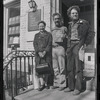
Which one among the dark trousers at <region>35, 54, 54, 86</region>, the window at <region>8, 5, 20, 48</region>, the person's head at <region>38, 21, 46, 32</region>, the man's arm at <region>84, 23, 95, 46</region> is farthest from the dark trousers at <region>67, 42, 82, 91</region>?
the window at <region>8, 5, 20, 48</region>

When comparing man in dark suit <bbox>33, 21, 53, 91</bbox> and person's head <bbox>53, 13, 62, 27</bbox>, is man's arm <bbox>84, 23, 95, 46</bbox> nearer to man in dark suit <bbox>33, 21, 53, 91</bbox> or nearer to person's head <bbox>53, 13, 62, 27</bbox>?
person's head <bbox>53, 13, 62, 27</bbox>

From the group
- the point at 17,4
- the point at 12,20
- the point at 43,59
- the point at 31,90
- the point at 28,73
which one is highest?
the point at 17,4

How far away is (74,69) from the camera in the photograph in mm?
1847

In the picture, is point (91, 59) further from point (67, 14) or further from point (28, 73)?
point (28, 73)

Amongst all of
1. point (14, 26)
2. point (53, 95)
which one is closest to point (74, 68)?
point (53, 95)

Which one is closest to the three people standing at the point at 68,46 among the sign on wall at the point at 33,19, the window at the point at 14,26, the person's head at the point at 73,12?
the person's head at the point at 73,12

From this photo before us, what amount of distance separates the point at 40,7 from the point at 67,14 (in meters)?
0.35

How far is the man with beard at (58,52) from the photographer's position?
1.86 meters

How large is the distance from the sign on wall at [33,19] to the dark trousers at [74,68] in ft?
1.66

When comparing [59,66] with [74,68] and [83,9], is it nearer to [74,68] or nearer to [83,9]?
[74,68]

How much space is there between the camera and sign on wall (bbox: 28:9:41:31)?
6.28 feet

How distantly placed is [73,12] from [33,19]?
49 cm

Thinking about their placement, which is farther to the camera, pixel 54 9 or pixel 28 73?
pixel 28 73

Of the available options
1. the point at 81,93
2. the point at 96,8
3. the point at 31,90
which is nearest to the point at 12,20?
the point at 31,90
